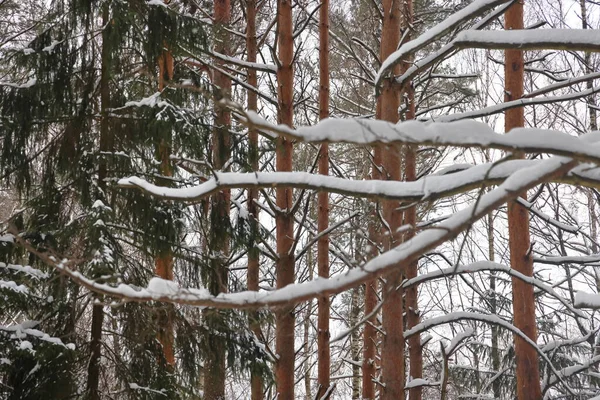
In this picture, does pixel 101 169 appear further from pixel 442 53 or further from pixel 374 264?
pixel 374 264

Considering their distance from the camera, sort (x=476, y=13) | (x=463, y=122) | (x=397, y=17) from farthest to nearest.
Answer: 1. (x=397, y=17)
2. (x=476, y=13)
3. (x=463, y=122)

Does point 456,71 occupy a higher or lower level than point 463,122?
higher

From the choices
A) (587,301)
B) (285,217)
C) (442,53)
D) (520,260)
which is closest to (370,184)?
(587,301)

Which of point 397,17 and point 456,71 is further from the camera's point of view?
point 456,71

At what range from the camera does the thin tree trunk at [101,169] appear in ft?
14.1

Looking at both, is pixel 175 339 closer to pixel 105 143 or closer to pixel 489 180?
pixel 105 143

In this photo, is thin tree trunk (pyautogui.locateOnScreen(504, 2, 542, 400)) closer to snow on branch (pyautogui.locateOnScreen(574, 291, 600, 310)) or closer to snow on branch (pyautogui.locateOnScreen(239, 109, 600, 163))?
snow on branch (pyautogui.locateOnScreen(574, 291, 600, 310))

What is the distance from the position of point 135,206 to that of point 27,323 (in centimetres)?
123

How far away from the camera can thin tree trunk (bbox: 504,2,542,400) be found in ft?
17.6

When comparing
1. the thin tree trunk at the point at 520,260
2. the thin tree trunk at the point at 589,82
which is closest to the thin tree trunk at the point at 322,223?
the thin tree trunk at the point at 520,260

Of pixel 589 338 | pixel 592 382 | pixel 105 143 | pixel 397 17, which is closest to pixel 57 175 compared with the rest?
pixel 105 143

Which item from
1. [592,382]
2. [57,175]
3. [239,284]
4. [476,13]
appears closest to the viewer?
[476,13]

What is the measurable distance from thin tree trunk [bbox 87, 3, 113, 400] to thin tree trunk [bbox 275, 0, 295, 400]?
1.57 metres

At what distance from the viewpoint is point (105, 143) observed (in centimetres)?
454
